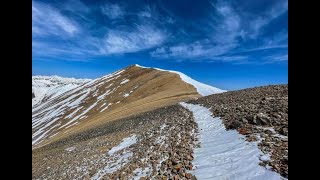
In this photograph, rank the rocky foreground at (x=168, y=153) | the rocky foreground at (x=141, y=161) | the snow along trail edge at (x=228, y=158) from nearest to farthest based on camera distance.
→ the snow along trail edge at (x=228, y=158) < the rocky foreground at (x=168, y=153) < the rocky foreground at (x=141, y=161)

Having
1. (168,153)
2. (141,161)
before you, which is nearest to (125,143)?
(141,161)

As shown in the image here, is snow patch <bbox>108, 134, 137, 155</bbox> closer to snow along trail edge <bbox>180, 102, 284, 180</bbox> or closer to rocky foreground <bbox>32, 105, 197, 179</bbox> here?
rocky foreground <bbox>32, 105, 197, 179</bbox>


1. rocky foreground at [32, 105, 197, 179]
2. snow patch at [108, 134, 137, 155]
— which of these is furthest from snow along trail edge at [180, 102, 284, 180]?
snow patch at [108, 134, 137, 155]

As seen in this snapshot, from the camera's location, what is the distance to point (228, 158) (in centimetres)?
1191

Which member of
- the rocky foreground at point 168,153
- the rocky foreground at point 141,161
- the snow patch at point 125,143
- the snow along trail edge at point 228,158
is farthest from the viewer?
the snow patch at point 125,143

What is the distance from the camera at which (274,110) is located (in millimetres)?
17047

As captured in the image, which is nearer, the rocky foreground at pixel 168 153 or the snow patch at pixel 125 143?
the rocky foreground at pixel 168 153

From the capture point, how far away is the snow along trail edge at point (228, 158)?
32.9 ft

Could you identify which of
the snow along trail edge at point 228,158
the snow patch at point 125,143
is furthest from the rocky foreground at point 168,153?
the snow along trail edge at point 228,158

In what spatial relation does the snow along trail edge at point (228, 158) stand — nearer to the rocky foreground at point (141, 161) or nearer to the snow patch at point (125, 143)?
the rocky foreground at point (141, 161)

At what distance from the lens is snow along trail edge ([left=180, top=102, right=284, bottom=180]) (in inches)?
394

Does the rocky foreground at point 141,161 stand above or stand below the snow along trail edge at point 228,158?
below
